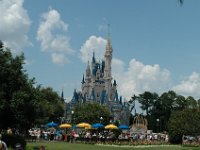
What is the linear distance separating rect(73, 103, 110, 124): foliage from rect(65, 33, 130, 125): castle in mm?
43000

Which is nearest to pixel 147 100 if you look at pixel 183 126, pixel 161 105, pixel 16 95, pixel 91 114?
pixel 161 105

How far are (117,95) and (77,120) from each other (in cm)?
5822

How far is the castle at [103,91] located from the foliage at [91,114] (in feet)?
141

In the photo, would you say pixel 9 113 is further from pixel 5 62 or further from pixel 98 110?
pixel 98 110

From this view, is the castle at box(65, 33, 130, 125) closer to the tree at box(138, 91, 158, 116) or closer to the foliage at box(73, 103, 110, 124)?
the tree at box(138, 91, 158, 116)

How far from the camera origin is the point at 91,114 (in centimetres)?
11175

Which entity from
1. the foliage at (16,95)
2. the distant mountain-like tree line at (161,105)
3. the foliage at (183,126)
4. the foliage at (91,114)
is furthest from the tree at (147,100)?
the foliage at (16,95)

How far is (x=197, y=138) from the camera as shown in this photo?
57594mm

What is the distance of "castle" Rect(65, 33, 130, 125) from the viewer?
163 m

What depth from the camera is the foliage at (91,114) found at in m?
111

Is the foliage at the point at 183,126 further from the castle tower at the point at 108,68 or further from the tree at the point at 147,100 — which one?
the castle tower at the point at 108,68

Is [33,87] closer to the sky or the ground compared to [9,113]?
closer to the sky

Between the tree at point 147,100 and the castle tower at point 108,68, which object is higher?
the castle tower at point 108,68

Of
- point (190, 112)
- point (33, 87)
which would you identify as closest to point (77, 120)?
point (190, 112)
